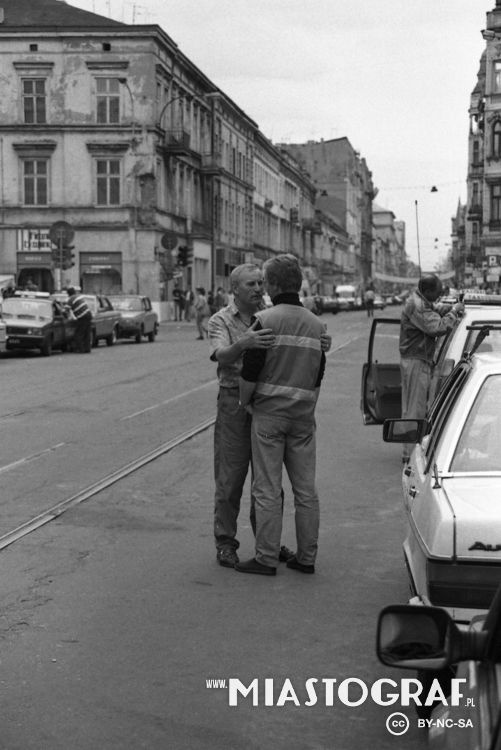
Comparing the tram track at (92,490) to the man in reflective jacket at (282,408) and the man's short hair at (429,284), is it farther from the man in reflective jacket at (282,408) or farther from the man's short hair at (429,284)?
the man's short hair at (429,284)

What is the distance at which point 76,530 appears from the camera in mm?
8023

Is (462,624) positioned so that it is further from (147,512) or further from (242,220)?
(242,220)

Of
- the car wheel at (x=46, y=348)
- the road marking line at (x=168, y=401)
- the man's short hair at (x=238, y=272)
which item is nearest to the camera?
the man's short hair at (x=238, y=272)

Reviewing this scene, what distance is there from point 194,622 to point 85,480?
4.55m

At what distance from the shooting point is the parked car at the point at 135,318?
38125 millimetres

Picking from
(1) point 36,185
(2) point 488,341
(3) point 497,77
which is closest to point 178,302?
(1) point 36,185

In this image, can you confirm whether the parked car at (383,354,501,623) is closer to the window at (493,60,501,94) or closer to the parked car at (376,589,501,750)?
the parked car at (376,589,501,750)

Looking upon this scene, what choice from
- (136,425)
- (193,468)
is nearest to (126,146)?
Result: (136,425)

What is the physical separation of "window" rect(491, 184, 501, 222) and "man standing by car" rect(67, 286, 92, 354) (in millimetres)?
36852

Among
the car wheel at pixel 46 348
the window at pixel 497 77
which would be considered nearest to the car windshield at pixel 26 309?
the car wheel at pixel 46 348

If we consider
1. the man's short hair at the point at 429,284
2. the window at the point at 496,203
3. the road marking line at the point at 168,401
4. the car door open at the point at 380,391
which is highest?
the window at the point at 496,203

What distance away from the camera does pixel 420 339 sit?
1089 centimetres

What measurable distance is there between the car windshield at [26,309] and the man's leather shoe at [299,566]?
Answer: 24108 mm

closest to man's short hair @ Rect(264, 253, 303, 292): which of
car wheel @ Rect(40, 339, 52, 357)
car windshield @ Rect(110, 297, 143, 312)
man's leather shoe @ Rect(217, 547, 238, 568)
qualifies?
man's leather shoe @ Rect(217, 547, 238, 568)
